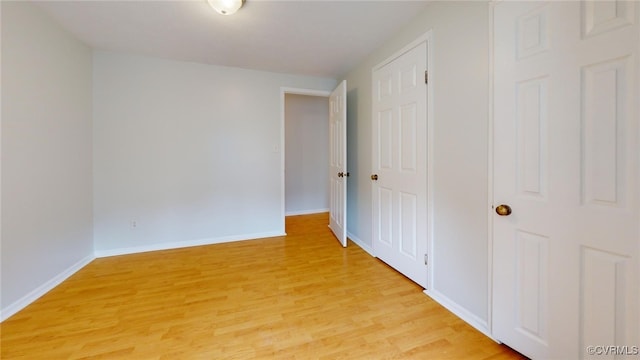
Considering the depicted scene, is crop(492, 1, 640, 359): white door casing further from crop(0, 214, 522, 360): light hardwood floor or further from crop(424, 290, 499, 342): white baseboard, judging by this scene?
crop(0, 214, 522, 360): light hardwood floor

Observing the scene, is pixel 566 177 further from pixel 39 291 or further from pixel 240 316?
pixel 39 291

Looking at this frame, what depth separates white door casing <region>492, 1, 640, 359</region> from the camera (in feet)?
3.18

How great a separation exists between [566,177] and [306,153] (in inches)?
172

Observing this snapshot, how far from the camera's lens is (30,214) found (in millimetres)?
1932

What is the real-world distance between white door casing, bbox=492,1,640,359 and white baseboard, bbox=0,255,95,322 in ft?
10.8

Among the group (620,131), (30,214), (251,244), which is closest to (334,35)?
(620,131)

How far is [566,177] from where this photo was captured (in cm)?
113

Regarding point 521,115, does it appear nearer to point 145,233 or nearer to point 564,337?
point 564,337

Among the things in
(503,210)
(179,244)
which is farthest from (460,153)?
(179,244)

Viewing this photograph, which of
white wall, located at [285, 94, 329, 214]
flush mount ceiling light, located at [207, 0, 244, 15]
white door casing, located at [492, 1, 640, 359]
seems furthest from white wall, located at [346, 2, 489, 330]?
white wall, located at [285, 94, 329, 214]

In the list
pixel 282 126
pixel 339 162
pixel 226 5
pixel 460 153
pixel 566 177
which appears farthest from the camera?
pixel 282 126

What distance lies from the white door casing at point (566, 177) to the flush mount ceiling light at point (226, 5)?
1.75 meters

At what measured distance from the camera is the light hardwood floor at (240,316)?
1425 millimetres

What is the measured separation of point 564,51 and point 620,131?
43 cm
